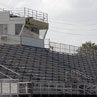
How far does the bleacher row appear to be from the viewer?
37.3 metres

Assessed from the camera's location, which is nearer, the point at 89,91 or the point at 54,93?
the point at 54,93

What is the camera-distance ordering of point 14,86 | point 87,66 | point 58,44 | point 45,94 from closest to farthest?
point 14,86 → point 45,94 → point 87,66 → point 58,44

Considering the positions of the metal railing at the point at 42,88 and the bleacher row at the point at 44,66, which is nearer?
the metal railing at the point at 42,88

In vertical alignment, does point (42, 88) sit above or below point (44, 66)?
below

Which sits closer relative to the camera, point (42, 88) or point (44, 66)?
point (42, 88)

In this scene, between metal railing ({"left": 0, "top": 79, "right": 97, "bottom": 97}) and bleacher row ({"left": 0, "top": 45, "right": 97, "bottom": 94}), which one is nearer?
metal railing ({"left": 0, "top": 79, "right": 97, "bottom": 97})

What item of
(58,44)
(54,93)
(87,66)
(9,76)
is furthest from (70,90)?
(58,44)

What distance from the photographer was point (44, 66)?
4119cm

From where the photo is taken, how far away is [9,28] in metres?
47.7

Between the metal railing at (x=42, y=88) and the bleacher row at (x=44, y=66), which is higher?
the bleacher row at (x=44, y=66)

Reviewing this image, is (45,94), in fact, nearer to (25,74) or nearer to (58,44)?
(25,74)

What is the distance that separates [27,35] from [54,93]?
14.7 metres

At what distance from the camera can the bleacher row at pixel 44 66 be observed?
37281 millimetres

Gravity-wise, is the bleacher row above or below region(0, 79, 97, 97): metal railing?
above
